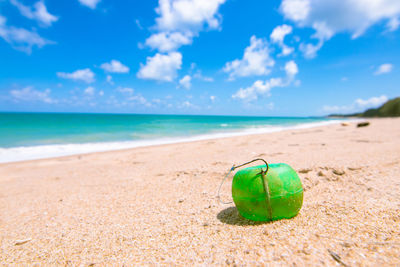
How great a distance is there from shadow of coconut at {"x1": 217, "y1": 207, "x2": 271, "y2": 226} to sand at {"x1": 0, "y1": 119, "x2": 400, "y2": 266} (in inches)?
0.5

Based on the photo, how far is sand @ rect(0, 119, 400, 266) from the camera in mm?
1683

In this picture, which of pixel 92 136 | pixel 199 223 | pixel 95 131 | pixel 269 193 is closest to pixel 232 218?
pixel 199 223

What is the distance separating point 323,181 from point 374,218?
1.33 meters

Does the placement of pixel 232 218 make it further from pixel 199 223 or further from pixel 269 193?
pixel 269 193

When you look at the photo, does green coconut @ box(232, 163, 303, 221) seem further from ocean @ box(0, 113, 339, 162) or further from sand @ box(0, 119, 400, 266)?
ocean @ box(0, 113, 339, 162)

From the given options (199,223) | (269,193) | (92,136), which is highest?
(269,193)

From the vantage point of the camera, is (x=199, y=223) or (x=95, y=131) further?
(x=95, y=131)

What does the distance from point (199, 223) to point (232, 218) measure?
364mm

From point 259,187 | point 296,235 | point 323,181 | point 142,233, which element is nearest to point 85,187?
point 142,233

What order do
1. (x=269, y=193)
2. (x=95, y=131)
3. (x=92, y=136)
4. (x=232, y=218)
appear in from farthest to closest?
(x=95, y=131) < (x=92, y=136) < (x=232, y=218) < (x=269, y=193)

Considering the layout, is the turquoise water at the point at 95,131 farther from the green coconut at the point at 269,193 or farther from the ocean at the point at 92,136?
the green coconut at the point at 269,193

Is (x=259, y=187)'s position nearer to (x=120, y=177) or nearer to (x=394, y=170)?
(x=394, y=170)

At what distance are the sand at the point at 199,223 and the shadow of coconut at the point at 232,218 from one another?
0.04 feet

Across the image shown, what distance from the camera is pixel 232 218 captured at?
7.66 ft
